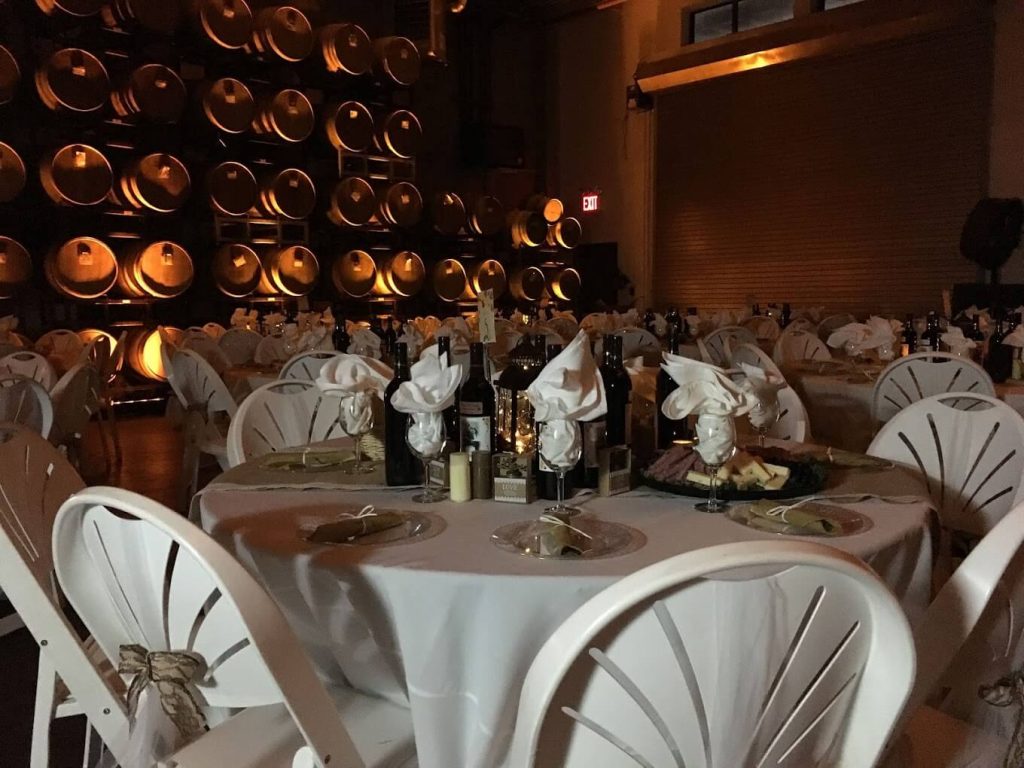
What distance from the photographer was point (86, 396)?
408 centimetres

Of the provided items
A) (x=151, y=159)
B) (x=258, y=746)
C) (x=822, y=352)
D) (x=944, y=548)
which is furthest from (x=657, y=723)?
(x=151, y=159)

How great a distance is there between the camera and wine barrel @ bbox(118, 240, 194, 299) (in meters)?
7.13

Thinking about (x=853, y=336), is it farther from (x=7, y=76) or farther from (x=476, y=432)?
(x=7, y=76)

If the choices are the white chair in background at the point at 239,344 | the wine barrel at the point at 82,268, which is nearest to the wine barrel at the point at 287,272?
the wine barrel at the point at 82,268

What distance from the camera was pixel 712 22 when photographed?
365 inches

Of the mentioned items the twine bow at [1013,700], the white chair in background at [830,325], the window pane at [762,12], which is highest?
the window pane at [762,12]

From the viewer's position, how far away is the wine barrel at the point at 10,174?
637cm

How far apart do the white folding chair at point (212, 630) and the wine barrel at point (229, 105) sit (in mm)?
6958

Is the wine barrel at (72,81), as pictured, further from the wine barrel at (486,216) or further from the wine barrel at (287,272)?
the wine barrel at (486,216)

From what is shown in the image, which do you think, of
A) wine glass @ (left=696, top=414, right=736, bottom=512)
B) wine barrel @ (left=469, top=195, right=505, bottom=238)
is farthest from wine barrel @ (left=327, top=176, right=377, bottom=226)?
wine glass @ (left=696, top=414, right=736, bottom=512)

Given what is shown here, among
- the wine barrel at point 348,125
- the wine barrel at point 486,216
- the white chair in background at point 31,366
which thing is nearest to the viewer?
the white chair in background at point 31,366

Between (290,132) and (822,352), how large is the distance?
5.33m

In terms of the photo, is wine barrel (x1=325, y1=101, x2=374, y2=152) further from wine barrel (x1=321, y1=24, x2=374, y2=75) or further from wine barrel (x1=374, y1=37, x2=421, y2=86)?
wine barrel (x1=374, y1=37, x2=421, y2=86)

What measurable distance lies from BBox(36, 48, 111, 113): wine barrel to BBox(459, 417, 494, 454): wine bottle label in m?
6.42
